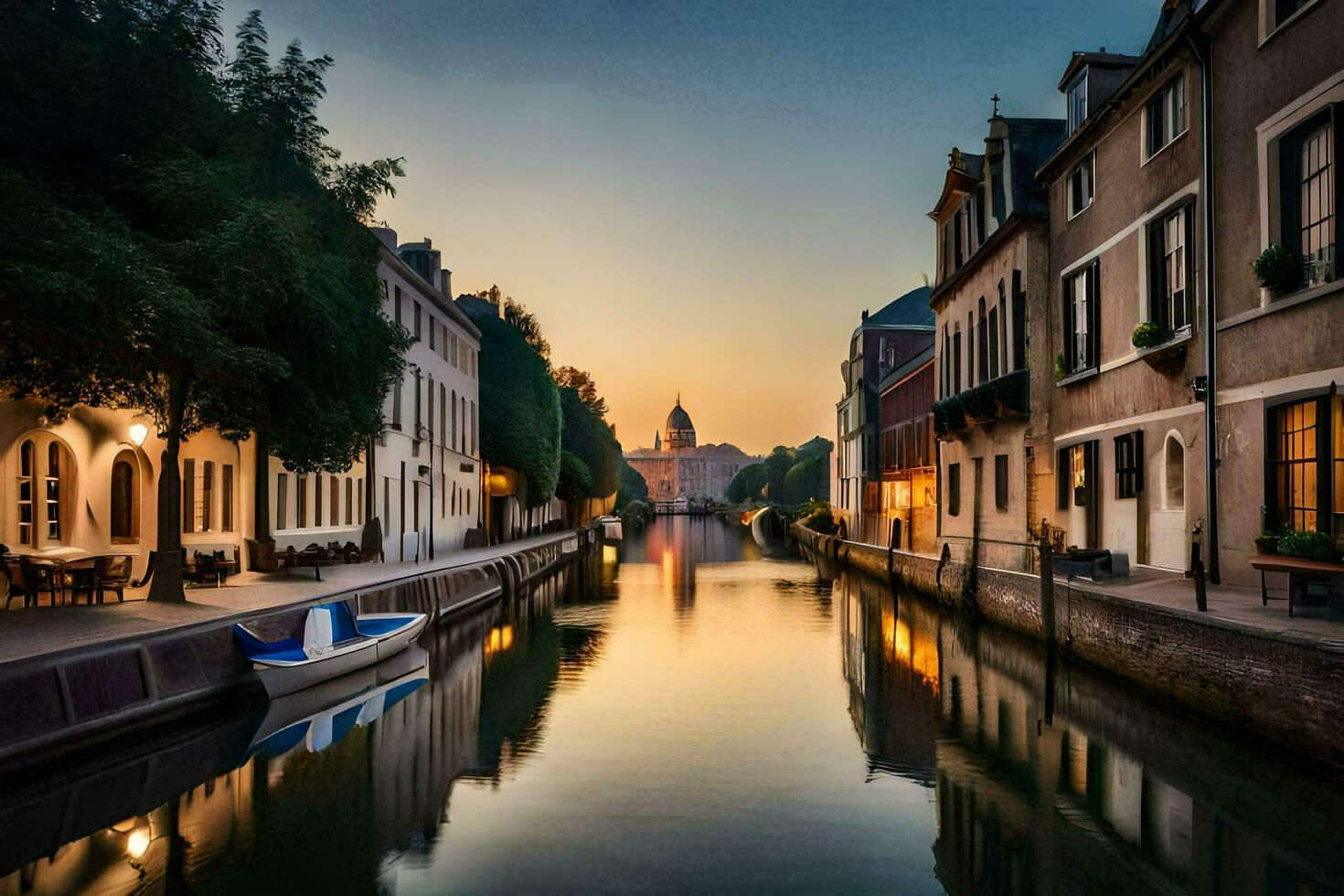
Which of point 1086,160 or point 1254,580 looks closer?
point 1254,580

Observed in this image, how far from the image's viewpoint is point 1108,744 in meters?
11.4

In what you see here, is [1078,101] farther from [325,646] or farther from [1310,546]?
[325,646]

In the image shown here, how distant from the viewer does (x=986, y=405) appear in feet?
84.8

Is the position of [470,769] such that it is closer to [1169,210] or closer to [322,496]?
[1169,210]

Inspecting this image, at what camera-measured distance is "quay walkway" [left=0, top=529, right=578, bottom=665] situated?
11.9 m

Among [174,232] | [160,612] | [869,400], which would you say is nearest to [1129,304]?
[174,232]

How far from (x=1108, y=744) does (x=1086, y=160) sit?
1369cm

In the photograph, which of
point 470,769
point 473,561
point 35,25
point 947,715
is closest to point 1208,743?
point 947,715

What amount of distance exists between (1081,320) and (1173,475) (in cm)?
532

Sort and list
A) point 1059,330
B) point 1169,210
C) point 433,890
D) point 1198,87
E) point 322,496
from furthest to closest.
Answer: point 322,496 < point 1059,330 < point 1169,210 < point 1198,87 < point 433,890

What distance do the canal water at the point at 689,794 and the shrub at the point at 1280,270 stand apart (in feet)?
18.0

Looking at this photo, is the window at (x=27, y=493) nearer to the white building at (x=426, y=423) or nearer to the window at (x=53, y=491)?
the window at (x=53, y=491)

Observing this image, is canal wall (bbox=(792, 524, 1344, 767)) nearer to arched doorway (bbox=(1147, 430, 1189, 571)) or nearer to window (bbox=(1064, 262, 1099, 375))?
arched doorway (bbox=(1147, 430, 1189, 571))

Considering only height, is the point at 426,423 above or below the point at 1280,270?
below
